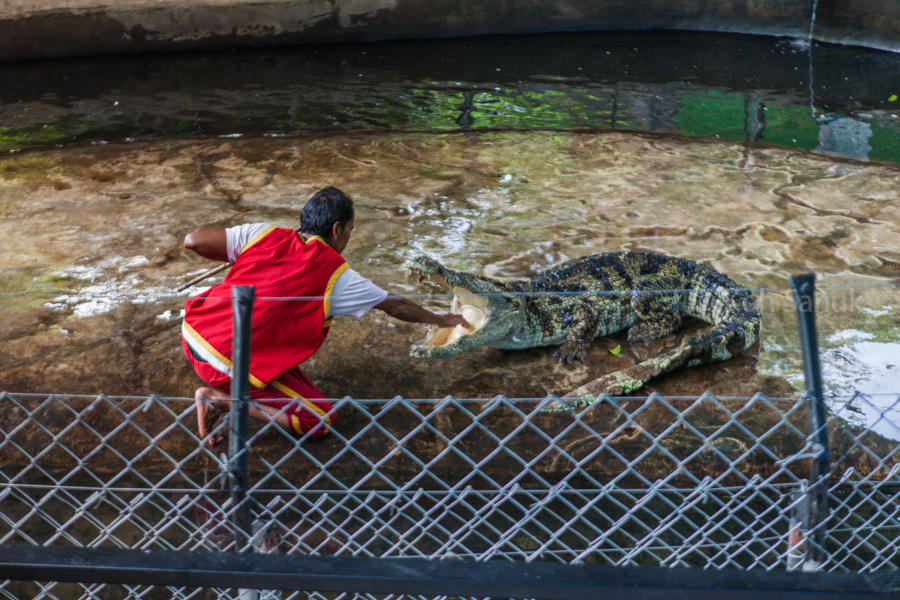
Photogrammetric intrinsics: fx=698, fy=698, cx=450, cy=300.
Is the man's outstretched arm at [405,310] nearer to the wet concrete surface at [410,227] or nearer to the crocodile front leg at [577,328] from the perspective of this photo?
the wet concrete surface at [410,227]

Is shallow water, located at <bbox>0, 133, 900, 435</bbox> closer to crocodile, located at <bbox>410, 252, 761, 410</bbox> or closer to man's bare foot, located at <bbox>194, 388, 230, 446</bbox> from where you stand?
crocodile, located at <bbox>410, 252, 761, 410</bbox>

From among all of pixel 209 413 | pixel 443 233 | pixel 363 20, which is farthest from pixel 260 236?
pixel 363 20

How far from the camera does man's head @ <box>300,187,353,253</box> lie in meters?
2.78

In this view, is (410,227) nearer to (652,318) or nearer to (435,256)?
(435,256)

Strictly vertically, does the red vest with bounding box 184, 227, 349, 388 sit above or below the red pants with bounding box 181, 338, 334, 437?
above

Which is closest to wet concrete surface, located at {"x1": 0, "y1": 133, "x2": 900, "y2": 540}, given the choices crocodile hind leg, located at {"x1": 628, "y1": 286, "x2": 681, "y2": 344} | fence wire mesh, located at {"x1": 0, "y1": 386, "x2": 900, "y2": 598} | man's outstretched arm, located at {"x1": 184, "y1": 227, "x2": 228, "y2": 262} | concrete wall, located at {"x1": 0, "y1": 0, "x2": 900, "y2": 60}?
fence wire mesh, located at {"x1": 0, "y1": 386, "x2": 900, "y2": 598}

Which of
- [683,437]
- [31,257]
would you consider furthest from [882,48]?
[31,257]

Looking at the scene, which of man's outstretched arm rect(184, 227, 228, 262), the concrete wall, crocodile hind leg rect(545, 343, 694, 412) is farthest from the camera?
the concrete wall

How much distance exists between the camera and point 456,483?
2666mm

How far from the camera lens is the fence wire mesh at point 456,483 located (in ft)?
7.70

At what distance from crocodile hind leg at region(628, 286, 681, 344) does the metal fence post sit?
2002 millimetres

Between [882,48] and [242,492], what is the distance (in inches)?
427

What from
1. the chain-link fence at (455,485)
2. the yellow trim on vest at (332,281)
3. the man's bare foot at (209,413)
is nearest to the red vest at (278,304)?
the yellow trim on vest at (332,281)

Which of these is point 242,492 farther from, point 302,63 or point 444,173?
point 302,63
